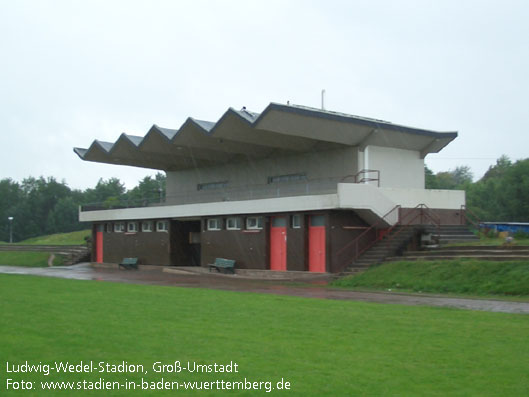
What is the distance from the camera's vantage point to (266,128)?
3062cm

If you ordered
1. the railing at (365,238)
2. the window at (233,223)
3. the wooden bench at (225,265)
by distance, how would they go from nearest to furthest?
the railing at (365,238) → the wooden bench at (225,265) → the window at (233,223)

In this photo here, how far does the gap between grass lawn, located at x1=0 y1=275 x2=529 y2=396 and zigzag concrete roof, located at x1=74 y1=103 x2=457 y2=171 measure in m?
17.0

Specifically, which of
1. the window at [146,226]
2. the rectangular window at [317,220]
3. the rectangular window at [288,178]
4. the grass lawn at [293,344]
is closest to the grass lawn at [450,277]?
the rectangular window at [317,220]

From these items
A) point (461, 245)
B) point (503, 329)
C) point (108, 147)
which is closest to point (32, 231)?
point (108, 147)

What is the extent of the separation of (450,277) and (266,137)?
15081mm

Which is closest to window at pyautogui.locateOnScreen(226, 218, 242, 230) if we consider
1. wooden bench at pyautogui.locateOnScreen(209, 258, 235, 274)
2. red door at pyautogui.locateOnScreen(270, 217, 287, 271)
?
wooden bench at pyautogui.locateOnScreen(209, 258, 235, 274)

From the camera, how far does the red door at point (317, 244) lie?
29.8 metres

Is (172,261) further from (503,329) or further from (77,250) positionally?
(503,329)

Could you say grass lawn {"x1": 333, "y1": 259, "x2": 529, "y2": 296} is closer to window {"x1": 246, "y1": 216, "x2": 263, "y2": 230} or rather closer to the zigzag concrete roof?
the zigzag concrete roof

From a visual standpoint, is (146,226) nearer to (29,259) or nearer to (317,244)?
(29,259)

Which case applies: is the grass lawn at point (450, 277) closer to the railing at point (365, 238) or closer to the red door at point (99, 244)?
the railing at point (365, 238)

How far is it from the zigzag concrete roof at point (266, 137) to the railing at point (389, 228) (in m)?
4.12

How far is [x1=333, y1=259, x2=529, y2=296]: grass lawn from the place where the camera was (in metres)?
19.9

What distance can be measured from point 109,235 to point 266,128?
20266 millimetres
